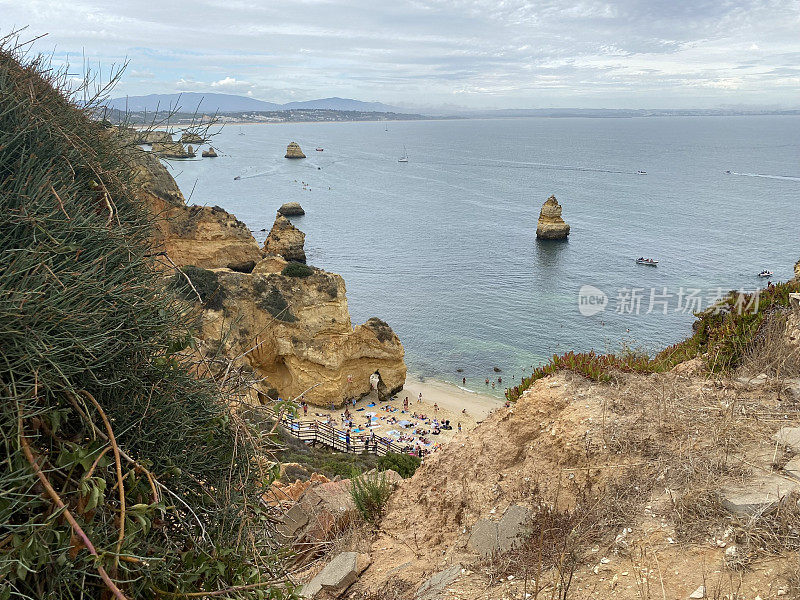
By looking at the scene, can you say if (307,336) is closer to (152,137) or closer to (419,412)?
(419,412)

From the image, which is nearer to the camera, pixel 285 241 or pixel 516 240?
pixel 285 241

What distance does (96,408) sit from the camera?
2.86m

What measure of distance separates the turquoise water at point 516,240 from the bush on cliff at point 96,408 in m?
2.10

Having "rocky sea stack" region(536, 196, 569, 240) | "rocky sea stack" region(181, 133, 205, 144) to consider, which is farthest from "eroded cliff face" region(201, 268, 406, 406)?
"rocky sea stack" region(536, 196, 569, 240)

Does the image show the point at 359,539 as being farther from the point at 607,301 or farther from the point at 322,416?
the point at 607,301

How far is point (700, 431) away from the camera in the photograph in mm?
6070

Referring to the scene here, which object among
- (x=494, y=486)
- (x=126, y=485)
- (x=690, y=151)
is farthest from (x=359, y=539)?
(x=690, y=151)

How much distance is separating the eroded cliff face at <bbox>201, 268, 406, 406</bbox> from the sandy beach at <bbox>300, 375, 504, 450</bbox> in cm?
129

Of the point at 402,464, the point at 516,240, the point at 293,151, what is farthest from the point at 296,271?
the point at 293,151

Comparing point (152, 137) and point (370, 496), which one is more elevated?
point (152, 137)

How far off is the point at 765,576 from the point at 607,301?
42.6 metres

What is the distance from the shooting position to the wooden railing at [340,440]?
22755mm

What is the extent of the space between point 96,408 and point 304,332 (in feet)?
83.4

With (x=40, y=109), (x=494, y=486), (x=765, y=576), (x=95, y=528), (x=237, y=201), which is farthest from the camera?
(x=237, y=201)
